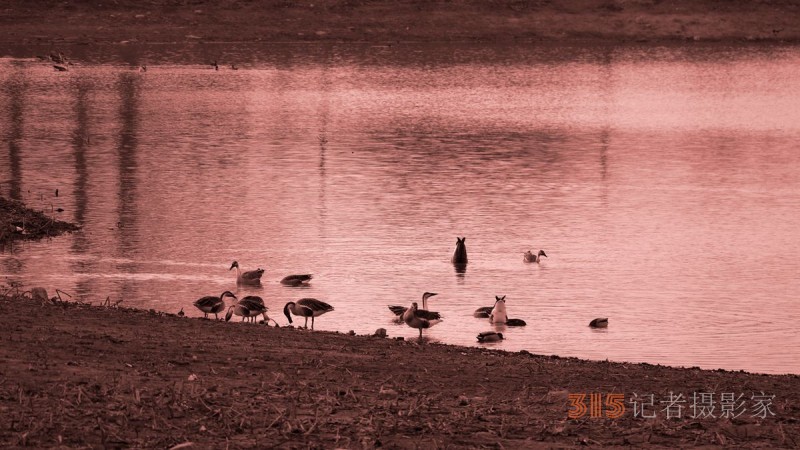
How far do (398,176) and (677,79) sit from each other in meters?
23.5

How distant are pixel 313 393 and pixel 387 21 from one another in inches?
1957

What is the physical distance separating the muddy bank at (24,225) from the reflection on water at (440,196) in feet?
1.29

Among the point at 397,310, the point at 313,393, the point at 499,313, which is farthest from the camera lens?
the point at 397,310

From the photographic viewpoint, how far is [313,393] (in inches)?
335

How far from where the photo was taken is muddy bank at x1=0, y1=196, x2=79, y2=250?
1822 centimetres

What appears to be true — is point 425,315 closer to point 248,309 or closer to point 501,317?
point 501,317

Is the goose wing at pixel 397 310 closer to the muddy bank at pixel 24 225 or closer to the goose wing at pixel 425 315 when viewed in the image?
the goose wing at pixel 425 315

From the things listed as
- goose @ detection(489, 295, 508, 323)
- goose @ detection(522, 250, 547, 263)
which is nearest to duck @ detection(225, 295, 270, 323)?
goose @ detection(489, 295, 508, 323)

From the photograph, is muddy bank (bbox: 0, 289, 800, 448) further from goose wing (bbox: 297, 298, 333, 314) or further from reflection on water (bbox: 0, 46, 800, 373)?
reflection on water (bbox: 0, 46, 800, 373)

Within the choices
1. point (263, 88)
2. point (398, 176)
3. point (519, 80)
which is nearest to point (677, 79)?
point (519, 80)

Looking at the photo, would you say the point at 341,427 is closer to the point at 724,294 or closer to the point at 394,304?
the point at 394,304

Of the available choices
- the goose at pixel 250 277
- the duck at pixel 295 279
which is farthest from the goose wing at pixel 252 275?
the duck at pixel 295 279

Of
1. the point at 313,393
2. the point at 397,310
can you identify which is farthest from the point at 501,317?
the point at 313,393

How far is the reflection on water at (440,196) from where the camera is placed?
50.0ft
